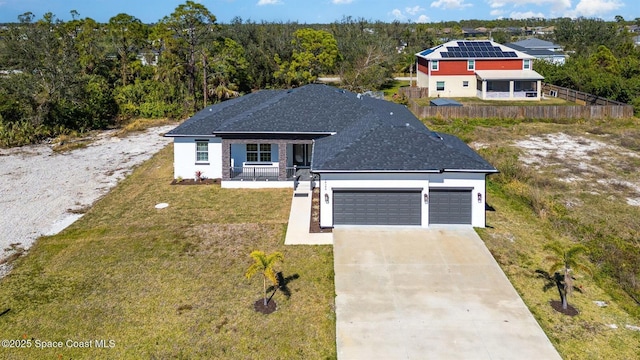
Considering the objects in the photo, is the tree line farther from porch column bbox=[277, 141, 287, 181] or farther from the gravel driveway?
porch column bbox=[277, 141, 287, 181]

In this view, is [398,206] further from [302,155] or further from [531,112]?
[531,112]

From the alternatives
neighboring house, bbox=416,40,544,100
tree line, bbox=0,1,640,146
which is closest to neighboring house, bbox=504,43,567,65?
tree line, bbox=0,1,640,146

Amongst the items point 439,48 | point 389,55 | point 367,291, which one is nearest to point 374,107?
point 367,291

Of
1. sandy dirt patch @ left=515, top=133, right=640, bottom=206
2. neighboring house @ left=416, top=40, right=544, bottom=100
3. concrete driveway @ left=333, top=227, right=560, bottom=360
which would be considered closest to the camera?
concrete driveway @ left=333, top=227, right=560, bottom=360

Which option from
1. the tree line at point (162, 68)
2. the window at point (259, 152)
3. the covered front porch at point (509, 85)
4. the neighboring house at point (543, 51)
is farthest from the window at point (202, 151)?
the neighboring house at point (543, 51)

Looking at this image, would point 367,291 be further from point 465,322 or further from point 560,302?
point 560,302

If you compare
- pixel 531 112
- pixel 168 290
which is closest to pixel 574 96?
pixel 531 112
